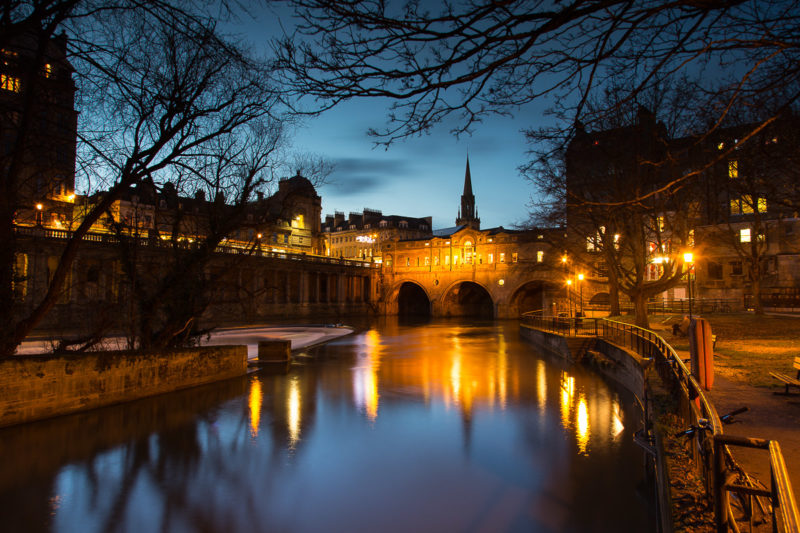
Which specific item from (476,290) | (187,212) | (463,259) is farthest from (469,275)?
(187,212)

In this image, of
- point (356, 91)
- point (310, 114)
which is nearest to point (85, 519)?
point (310, 114)

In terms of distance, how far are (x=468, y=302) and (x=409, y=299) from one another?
9.79 m

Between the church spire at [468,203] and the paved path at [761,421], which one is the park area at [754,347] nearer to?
the paved path at [761,421]

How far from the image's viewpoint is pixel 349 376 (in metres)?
18.7

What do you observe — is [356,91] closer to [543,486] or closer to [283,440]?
[543,486]

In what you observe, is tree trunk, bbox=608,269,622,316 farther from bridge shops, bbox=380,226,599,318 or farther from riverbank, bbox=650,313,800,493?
bridge shops, bbox=380,226,599,318

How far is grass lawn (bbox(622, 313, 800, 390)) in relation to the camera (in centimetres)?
1135

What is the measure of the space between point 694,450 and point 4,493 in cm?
912

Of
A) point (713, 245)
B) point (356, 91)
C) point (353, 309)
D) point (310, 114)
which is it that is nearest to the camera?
point (356, 91)

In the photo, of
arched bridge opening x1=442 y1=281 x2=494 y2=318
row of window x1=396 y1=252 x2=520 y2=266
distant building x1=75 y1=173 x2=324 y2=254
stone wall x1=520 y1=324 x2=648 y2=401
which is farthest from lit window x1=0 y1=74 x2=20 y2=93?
arched bridge opening x1=442 y1=281 x2=494 y2=318

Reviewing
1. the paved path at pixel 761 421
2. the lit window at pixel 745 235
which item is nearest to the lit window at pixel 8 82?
the paved path at pixel 761 421

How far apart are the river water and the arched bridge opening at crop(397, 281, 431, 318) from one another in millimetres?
60994

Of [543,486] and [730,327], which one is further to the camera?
[730,327]

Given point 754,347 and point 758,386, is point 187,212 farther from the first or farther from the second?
point 754,347
